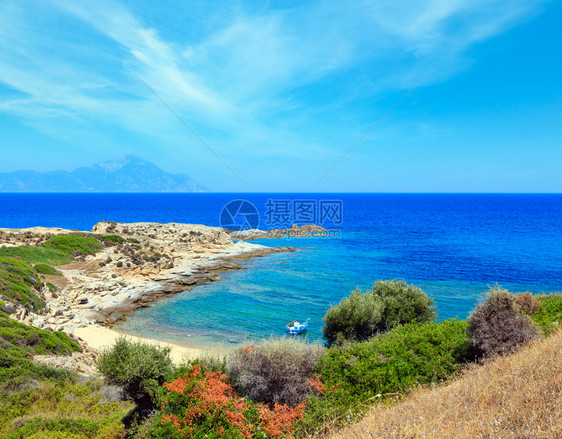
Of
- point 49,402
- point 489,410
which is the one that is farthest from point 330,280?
point 489,410

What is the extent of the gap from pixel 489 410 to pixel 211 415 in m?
4.89

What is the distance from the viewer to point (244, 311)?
2492 cm

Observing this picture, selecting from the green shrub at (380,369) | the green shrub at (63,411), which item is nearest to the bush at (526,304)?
the green shrub at (380,369)

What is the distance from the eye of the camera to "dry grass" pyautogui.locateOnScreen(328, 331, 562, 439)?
14.6 feet

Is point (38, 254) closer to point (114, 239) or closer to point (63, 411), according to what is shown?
point (114, 239)

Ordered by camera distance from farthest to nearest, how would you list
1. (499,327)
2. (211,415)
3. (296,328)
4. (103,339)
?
(296,328) < (103,339) < (499,327) < (211,415)

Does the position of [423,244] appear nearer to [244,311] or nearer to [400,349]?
[244,311]

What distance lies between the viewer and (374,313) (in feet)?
46.0

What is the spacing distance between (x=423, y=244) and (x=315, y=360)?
52.0 meters

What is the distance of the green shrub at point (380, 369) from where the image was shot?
682 cm

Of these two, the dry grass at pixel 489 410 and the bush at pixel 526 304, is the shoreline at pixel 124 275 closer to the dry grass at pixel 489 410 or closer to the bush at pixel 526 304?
the dry grass at pixel 489 410

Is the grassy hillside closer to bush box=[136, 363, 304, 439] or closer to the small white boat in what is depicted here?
bush box=[136, 363, 304, 439]

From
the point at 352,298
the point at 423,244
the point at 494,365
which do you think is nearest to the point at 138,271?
the point at 352,298

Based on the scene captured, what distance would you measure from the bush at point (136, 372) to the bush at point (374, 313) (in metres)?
7.15
